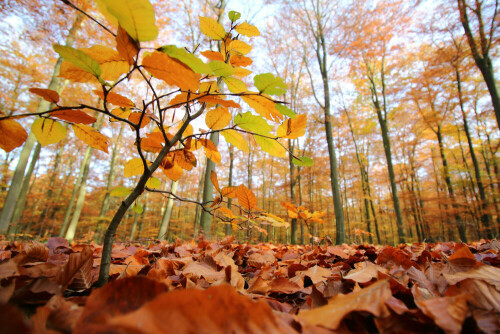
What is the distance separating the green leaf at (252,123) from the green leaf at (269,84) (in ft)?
0.37

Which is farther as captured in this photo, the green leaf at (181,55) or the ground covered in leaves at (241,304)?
the green leaf at (181,55)

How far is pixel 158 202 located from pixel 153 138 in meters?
17.3

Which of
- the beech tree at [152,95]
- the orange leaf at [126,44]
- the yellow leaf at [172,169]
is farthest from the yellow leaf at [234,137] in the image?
the orange leaf at [126,44]

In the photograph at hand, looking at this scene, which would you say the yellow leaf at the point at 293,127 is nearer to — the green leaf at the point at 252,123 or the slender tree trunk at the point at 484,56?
the green leaf at the point at 252,123

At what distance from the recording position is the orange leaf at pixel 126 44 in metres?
0.41

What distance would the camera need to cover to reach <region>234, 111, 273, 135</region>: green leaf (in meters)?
0.66

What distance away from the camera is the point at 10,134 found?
55 centimetres

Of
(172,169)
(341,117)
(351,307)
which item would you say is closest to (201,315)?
(351,307)

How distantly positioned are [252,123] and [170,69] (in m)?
0.29

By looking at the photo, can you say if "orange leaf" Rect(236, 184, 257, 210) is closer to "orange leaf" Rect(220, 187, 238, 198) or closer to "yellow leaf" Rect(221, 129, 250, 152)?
"orange leaf" Rect(220, 187, 238, 198)

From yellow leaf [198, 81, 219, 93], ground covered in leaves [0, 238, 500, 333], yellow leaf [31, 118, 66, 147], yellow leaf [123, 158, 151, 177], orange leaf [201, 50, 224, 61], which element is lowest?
ground covered in leaves [0, 238, 500, 333]

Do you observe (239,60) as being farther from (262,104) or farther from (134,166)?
(134,166)

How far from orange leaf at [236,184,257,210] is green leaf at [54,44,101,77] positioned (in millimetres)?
566

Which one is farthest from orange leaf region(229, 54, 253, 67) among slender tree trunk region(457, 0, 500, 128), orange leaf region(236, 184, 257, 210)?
slender tree trunk region(457, 0, 500, 128)
